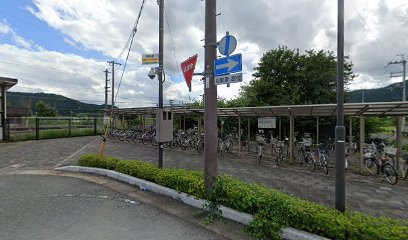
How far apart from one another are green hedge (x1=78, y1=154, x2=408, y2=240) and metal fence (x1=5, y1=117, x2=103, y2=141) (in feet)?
53.0

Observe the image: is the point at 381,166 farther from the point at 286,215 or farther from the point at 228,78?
the point at 228,78

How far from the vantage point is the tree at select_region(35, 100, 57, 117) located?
3998 cm

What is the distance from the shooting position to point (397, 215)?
436 cm

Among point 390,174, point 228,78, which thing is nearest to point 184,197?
point 228,78

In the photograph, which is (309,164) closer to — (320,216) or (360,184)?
(360,184)

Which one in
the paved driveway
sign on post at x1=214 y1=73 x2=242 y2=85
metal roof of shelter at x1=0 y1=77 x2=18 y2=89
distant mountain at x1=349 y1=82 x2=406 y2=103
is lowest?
the paved driveway

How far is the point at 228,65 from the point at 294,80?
16405mm

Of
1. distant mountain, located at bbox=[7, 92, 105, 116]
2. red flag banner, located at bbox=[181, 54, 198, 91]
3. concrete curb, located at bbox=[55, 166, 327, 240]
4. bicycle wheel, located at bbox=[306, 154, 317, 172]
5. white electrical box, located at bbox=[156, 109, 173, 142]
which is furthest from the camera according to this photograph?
distant mountain, located at bbox=[7, 92, 105, 116]

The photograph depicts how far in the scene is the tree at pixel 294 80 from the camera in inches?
703

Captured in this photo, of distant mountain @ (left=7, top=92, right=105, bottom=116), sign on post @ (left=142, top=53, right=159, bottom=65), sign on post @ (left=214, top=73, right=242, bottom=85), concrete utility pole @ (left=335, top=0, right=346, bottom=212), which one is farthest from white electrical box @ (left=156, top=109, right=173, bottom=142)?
distant mountain @ (left=7, top=92, right=105, bottom=116)

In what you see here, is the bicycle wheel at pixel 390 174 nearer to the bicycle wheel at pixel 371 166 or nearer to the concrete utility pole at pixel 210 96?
the bicycle wheel at pixel 371 166

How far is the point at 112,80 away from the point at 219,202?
1281 inches

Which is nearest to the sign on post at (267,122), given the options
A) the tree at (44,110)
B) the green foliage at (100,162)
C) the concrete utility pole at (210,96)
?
the green foliage at (100,162)

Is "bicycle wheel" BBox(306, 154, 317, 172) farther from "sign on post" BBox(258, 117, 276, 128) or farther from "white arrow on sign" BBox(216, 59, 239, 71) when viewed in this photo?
"white arrow on sign" BBox(216, 59, 239, 71)
